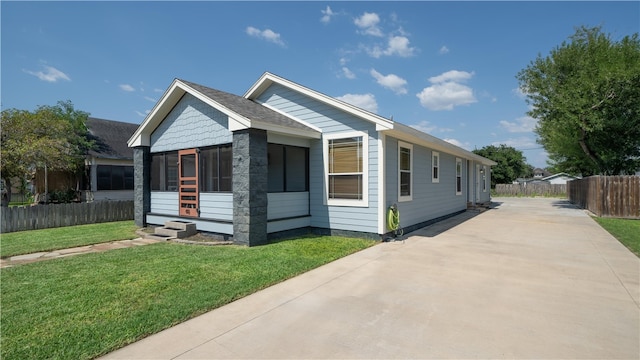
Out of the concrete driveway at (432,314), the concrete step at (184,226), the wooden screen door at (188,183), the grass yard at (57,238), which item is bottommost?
the grass yard at (57,238)

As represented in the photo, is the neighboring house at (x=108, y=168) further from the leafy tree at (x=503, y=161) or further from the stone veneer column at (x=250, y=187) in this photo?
the leafy tree at (x=503, y=161)

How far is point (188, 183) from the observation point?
924 cm

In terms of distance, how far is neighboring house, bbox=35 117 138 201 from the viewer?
59.8ft

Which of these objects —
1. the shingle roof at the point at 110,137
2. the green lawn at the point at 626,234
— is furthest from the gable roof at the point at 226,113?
the shingle roof at the point at 110,137

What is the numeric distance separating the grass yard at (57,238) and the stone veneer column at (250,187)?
3.94 meters

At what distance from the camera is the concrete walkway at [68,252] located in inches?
244

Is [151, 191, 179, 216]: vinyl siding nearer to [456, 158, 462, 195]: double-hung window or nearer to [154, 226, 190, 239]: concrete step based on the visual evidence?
[154, 226, 190, 239]: concrete step

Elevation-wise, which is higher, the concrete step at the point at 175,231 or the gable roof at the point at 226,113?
the gable roof at the point at 226,113

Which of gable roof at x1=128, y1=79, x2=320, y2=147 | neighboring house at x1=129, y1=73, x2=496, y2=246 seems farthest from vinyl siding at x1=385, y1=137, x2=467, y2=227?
gable roof at x1=128, y1=79, x2=320, y2=147

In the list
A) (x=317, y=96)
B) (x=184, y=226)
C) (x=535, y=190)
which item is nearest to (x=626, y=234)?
(x=317, y=96)

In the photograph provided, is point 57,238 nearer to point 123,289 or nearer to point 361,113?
point 123,289

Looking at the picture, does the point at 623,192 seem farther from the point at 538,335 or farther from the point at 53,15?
the point at 53,15

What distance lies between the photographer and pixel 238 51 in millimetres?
11602

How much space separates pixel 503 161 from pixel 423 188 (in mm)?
43388
